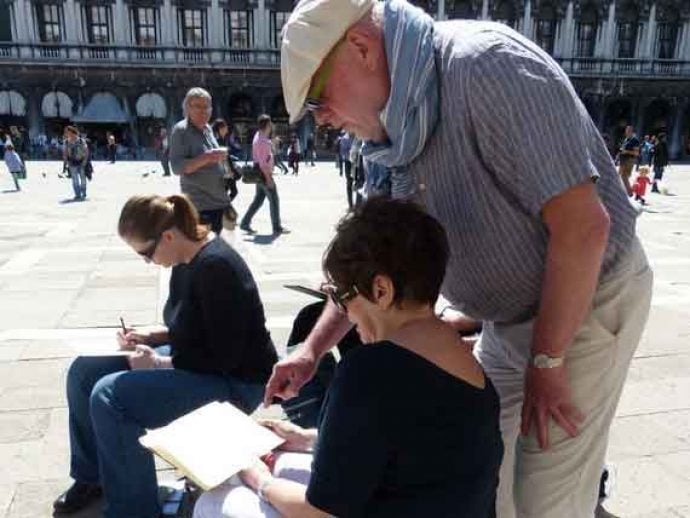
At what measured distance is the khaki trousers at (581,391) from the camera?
4.93 feet

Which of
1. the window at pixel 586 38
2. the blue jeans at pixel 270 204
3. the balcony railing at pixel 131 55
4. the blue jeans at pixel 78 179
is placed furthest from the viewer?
the window at pixel 586 38

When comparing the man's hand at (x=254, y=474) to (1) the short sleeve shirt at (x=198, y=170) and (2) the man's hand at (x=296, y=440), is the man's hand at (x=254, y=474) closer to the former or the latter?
(2) the man's hand at (x=296, y=440)

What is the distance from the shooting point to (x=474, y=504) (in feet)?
4.55

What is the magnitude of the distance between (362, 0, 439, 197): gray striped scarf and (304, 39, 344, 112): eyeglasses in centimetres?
12

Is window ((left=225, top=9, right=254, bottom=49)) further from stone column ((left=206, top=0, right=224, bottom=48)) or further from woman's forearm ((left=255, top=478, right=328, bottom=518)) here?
woman's forearm ((left=255, top=478, right=328, bottom=518))

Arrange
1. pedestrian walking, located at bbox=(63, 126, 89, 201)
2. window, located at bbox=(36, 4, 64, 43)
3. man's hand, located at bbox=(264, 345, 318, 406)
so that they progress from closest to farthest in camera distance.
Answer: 1. man's hand, located at bbox=(264, 345, 318, 406)
2. pedestrian walking, located at bbox=(63, 126, 89, 201)
3. window, located at bbox=(36, 4, 64, 43)

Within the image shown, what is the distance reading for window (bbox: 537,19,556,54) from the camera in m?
A: 38.7

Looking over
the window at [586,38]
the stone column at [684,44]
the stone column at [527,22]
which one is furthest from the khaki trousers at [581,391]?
the stone column at [684,44]

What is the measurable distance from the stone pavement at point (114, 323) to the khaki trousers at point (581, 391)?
122 cm

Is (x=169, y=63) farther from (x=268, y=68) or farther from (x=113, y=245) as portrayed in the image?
(x=113, y=245)

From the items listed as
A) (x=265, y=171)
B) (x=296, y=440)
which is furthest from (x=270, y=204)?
(x=296, y=440)

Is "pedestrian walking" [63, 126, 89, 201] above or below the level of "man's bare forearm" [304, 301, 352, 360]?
below

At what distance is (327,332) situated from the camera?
193 centimetres

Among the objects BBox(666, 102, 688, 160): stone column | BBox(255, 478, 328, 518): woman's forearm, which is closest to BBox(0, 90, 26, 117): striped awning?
BBox(666, 102, 688, 160): stone column
